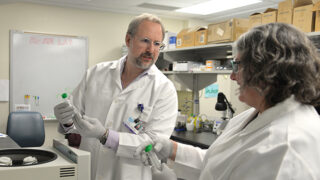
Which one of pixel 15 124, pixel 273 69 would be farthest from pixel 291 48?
pixel 15 124

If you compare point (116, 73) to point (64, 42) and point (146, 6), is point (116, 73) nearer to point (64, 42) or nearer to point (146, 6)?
point (146, 6)

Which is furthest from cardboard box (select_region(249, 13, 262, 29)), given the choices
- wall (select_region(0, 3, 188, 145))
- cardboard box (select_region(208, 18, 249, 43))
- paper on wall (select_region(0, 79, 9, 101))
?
paper on wall (select_region(0, 79, 9, 101))

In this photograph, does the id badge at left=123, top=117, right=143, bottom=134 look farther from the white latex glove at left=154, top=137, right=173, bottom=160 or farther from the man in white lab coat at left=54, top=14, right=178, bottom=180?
the white latex glove at left=154, top=137, right=173, bottom=160

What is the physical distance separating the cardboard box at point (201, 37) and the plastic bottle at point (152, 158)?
242 centimetres

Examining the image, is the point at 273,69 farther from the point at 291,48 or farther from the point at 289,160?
the point at 289,160

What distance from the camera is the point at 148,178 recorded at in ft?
5.16

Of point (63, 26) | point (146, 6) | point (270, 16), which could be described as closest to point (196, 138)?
point (270, 16)

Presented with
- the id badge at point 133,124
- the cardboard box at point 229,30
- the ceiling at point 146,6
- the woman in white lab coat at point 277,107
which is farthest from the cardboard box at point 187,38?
the woman in white lab coat at point 277,107

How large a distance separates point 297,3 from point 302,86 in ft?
6.63

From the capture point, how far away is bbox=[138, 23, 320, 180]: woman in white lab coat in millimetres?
769

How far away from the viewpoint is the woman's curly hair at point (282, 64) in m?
0.82

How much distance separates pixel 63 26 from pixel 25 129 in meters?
1.73

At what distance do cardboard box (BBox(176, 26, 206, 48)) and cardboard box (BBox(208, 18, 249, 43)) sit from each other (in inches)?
12.1

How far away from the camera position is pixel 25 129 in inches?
137
